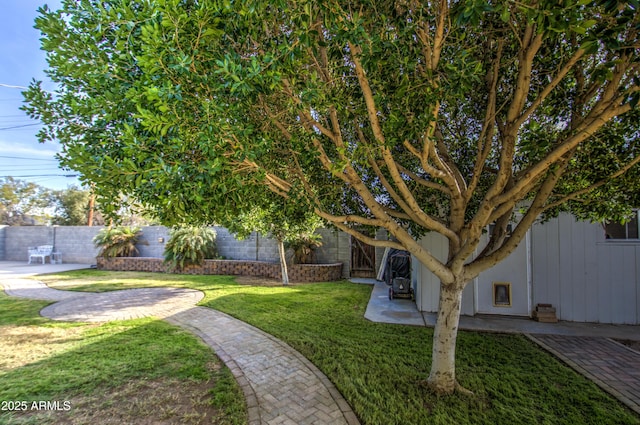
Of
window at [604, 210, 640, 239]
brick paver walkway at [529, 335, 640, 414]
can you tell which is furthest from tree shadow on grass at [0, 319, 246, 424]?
window at [604, 210, 640, 239]

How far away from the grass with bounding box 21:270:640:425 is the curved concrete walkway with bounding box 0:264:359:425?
0.23 meters

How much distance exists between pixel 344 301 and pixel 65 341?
18.8 feet

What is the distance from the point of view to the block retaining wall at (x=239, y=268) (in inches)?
449

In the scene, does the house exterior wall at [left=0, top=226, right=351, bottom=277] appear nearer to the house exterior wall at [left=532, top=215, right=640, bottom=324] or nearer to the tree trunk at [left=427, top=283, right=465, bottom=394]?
the house exterior wall at [left=532, top=215, right=640, bottom=324]

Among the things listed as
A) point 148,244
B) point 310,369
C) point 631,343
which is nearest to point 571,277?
point 631,343

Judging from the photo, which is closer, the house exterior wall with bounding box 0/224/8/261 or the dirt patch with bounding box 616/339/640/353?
the dirt patch with bounding box 616/339/640/353

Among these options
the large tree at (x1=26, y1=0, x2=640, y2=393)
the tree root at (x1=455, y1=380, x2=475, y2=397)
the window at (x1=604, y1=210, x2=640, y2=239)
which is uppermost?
the large tree at (x1=26, y1=0, x2=640, y2=393)

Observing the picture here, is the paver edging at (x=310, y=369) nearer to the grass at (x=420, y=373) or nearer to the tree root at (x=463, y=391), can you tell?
the grass at (x=420, y=373)

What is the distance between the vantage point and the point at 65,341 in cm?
516

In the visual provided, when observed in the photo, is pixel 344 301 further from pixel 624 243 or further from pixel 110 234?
pixel 110 234

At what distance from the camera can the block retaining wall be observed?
449 inches

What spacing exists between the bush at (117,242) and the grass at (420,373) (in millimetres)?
9557

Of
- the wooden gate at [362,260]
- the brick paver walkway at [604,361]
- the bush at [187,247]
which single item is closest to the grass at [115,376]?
the brick paver walkway at [604,361]

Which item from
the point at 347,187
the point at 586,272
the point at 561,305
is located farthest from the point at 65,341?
the point at 586,272
